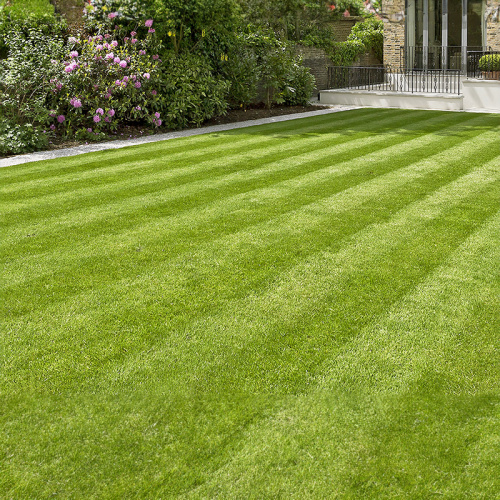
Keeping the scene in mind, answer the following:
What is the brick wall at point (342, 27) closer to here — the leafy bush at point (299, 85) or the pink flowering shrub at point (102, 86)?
the leafy bush at point (299, 85)

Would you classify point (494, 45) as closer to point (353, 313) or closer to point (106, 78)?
point (106, 78)

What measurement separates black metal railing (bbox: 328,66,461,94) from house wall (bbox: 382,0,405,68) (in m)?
0.82

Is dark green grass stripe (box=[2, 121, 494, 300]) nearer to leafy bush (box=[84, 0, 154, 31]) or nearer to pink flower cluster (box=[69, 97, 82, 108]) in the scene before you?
pink flower cluster (box=[69, 97, 82, 108])

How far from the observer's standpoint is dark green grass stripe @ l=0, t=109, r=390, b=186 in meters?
8.96

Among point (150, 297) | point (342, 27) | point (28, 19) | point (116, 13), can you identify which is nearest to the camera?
point (150, 297)

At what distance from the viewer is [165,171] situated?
8867mm

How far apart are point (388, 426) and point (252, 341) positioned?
115cm

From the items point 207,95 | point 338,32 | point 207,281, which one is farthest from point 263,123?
point 338,32

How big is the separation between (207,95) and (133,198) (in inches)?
300

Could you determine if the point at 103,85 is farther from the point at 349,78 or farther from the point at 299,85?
the point at 349,78

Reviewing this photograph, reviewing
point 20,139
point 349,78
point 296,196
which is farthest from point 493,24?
point 296,196

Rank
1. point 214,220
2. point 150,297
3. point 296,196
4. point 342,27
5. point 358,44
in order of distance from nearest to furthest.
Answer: point 150,297 → point 214,220 → point 296,196 → point 358,44 → point 342,27

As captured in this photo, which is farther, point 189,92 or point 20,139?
point 189,92

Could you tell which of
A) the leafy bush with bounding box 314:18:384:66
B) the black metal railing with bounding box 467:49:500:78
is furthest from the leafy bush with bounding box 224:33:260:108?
the black metal railing with bounding box 467:49:500:78
